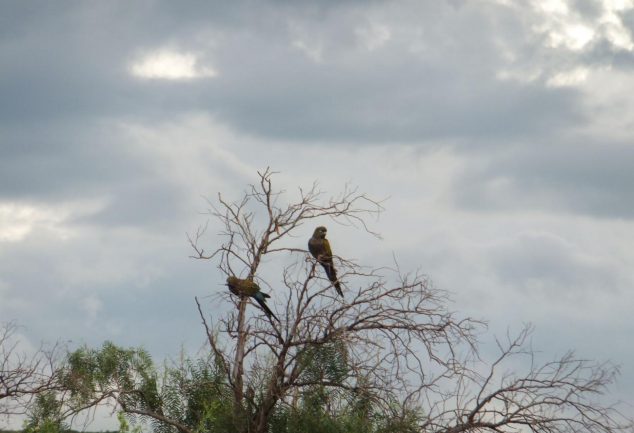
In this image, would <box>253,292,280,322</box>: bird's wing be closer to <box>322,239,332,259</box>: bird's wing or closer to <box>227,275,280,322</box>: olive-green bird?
<box>227,275,280,322</box>: olive-green bird

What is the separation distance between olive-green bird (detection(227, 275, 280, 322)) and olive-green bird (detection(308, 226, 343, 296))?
105cm

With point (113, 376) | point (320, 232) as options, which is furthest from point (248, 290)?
point (113, 376)

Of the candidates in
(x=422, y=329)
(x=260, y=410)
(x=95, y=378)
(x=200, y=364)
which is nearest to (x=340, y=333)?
(x=422, y=329)

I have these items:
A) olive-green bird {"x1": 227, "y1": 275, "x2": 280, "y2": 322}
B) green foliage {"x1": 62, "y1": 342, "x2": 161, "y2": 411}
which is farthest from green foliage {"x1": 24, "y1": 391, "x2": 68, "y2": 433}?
olive-green bird {"x1": 227, "y1": 275, "x2": 280, "y2": 322}

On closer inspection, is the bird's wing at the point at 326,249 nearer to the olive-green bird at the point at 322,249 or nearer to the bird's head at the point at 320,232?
the olive-green bird at the point at 322,249

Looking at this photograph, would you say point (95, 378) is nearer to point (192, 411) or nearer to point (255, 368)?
point (192, 411)

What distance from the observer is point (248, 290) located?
1419 cm

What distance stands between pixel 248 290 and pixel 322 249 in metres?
1.82

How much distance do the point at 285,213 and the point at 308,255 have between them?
1.57 metres

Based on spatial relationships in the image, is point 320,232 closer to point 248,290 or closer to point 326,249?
point 326,249

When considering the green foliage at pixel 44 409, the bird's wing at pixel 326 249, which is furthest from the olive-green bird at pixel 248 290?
the green foliage at pixel 44 409

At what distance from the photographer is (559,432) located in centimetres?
1305

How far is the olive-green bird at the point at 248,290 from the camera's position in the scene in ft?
46.1

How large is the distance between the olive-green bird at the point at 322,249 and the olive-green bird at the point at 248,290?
1.05m
